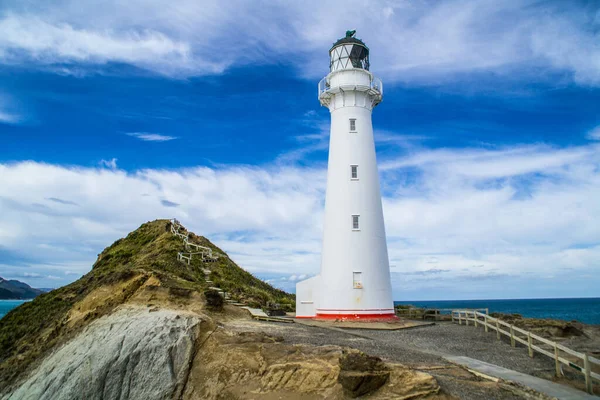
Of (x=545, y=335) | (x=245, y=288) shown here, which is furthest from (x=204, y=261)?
(x=545, y=335)

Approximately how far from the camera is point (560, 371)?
12906 millimetres

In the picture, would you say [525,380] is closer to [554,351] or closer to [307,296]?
[554,351]

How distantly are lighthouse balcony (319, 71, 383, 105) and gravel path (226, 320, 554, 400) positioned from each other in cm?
1233

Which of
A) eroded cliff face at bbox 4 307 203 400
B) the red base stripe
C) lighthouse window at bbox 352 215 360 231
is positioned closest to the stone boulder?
eroded cliff face at bbox 4 307 203 400

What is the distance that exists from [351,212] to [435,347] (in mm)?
8503

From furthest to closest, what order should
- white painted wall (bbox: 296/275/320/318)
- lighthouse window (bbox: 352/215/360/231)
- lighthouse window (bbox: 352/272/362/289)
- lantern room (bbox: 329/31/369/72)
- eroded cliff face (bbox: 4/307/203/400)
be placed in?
lantern room (bbox: 329/31/369/72), white painted wall (bbox: 296/275/320/318), lighthouse window (bbox: 352/215/360/231), lighthouse window (bbox: 352/272/362/289), eroded cliff face (bbox: 4/307/203/400)

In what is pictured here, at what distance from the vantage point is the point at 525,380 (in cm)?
1148

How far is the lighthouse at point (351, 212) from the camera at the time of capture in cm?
2244

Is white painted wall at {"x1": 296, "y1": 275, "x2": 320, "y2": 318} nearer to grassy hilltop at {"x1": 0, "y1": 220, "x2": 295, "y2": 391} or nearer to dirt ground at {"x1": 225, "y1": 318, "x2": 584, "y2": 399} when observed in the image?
grassy hilltop at {"x1": 0, "y1": 220, "x2": 295, "y2": 391}

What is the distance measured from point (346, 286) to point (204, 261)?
9867 mm

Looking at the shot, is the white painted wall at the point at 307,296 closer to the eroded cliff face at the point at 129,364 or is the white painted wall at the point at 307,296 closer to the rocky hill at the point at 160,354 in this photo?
the rocky hill at the point at 160,354

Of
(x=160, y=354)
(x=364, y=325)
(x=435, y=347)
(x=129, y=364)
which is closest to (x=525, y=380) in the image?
(x=435, y=347)

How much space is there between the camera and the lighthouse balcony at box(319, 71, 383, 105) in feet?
79.6

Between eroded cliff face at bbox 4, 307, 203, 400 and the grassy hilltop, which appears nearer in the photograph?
eroded cliff face at bbox 4, 307, 203, 400
